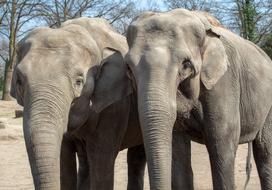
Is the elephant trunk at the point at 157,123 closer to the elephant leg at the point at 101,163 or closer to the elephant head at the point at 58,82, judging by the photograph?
the elephant head at the point at 58,82

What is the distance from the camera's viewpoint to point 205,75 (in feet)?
16.8

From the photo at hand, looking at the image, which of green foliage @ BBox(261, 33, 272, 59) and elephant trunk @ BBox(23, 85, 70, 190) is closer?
elephant trunk @ BBox(23, 85, 70, 190)

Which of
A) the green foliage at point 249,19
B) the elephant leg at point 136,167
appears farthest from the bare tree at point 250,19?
the elephant leg at point 136,167

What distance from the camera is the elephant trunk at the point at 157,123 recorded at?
4.45m

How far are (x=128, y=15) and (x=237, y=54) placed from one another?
27464 mm

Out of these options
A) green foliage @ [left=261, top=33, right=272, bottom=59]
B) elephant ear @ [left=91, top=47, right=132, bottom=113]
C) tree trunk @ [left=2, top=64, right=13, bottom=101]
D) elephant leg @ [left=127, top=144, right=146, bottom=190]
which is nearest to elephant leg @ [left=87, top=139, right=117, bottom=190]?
elephant ear @ [left=91, top=47, right=132, bottom=113]

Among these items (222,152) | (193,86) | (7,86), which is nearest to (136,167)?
(222,152)

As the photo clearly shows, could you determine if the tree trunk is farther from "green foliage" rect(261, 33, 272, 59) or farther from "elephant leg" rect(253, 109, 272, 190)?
"elephant leg" rect(253, 109, 272, 190)

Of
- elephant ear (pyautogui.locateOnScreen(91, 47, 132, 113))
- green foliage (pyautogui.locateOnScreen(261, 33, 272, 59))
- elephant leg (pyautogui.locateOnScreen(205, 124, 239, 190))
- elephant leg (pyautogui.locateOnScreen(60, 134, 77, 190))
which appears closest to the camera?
elephant ear (pyautogui.locateOnScreen(91, 47, 132, 113))

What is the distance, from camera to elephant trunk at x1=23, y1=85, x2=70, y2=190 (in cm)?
436

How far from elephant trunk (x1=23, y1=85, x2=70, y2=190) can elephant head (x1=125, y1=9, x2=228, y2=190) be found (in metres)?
0.61

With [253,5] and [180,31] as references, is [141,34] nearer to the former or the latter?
[180,31]

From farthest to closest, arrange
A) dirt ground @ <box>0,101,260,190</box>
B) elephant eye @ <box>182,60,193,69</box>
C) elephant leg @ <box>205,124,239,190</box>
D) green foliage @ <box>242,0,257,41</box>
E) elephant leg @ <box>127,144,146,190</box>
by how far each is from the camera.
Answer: green foliage @ <box>242,0,257,41</box> < dirt ground @ <box>0,101,260,190</box> < elephant leg @ <box>127,144,146,190</box> < elephant leg @ <box>205,124,239,190</box> < elephant eye @ <box>182,60,193,69</box>

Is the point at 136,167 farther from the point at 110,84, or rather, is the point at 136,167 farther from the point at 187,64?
the point at 187,64
